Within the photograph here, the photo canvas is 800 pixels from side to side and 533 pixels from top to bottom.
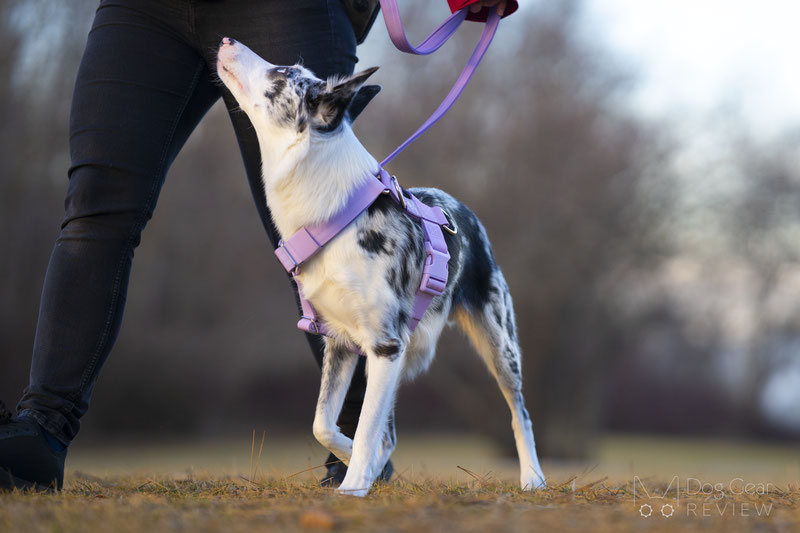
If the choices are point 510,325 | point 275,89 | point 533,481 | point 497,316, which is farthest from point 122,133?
point 533,481

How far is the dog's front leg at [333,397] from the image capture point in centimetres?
310

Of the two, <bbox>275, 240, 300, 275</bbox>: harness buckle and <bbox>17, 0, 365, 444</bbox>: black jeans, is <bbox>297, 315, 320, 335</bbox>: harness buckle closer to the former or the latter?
<bbox>275, 240, 300, 275</bbox>: harness buckle

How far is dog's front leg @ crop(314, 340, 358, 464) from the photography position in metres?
3.10

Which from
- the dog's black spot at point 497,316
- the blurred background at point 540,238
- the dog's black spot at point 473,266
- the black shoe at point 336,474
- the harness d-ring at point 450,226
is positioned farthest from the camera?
the blurred background at point 540,238

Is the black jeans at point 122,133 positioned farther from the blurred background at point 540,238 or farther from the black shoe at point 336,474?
the blurred background at point 540,238

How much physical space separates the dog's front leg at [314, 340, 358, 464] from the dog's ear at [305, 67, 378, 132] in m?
0.93

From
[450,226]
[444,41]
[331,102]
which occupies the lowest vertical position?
[450,226]

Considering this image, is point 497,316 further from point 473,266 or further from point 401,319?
point 401,319

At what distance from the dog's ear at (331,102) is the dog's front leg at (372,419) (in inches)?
37.5

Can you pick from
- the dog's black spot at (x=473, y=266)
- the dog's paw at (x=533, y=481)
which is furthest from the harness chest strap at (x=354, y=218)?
the dog's paw at (x=533, y=481)

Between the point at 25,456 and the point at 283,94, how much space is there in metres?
1.68

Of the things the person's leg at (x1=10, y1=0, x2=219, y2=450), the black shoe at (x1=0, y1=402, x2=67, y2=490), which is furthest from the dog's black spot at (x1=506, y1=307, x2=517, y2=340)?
the black shoe at (x1=0, y1=402, x2=67, y2=490)

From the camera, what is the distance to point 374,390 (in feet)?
9.24

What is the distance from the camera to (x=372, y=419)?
279 centimetres
